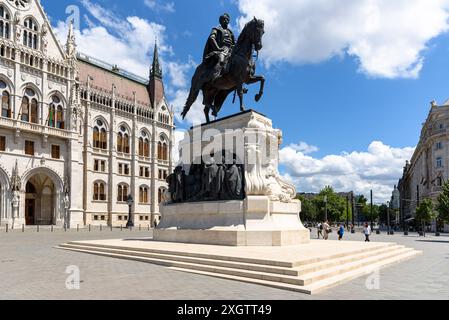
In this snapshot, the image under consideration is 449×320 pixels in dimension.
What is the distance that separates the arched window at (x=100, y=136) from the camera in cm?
5859

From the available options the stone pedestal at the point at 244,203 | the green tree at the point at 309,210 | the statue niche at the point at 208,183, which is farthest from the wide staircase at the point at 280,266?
the green tree at the point at 309,210

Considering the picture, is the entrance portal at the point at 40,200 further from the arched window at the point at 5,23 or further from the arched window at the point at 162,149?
the arched window at the point at 162,149

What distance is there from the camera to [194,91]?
17.1 m

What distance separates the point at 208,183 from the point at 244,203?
6.31ft

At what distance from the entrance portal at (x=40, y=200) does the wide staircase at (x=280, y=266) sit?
133ft

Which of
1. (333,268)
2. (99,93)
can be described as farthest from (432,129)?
(333,268)

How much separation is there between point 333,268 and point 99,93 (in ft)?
186

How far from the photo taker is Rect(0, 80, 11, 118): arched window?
4396 centimetres

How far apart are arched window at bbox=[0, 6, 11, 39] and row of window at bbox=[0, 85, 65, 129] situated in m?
5.83

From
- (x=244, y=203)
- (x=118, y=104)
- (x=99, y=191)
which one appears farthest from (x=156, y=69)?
(x=244, y=203)

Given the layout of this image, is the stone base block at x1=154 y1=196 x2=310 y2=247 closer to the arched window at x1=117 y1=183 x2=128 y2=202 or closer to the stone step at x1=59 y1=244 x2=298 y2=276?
the stone step at x1=59 y1=244 x2=298 y2=276

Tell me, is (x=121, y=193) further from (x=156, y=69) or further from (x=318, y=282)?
(x=318, y=282)

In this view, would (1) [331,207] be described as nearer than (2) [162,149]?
No

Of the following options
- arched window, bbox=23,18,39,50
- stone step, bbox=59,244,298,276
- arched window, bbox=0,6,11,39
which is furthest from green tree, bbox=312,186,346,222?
stone step, bbox=59,244,298,276
